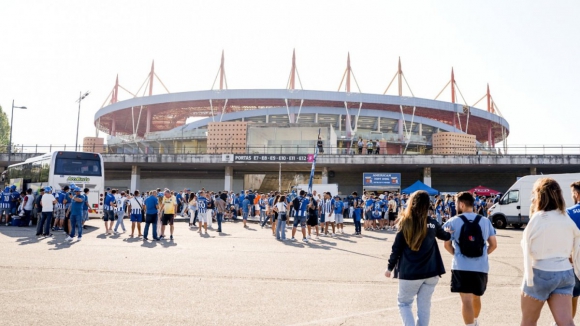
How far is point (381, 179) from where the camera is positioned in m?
33.5

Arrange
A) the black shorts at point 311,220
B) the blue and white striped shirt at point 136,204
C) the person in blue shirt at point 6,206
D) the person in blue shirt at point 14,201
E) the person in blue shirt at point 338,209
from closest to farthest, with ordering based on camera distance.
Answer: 1. the blue and white striped shirt at point 136,204
2. the black shorts at point 311,220
3. the person in blue shirt at point 338,209
4. the person in blue shirt at point 6,206
5. the person in blue shirt at point 14,201

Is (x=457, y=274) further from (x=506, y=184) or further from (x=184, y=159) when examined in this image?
(x=506, y=184)

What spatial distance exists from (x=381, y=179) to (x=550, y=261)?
30.0 metres

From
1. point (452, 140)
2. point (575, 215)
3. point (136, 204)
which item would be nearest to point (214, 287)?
point (575, 215)

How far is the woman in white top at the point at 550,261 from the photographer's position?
3.80 meters

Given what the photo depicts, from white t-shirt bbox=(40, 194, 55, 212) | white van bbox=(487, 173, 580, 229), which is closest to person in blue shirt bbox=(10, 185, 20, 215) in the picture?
white t-shirt bbox=(40, 194, 55, 212)

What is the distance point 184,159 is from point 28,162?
15.2 meters

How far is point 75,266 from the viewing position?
8.73 meters

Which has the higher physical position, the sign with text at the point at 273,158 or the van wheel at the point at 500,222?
the sign with text at the point at 273,158

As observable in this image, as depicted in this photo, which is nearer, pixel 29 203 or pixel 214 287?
pixel 214 287

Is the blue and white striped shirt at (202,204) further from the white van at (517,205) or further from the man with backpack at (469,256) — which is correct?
the white van at (517,205)

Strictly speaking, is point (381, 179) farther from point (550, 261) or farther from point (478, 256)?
point (550, 261)

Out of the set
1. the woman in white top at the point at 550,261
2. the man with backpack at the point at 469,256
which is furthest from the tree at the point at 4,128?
the woman in white top at the point at 550,261

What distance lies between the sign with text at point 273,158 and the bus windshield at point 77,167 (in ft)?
55.6
